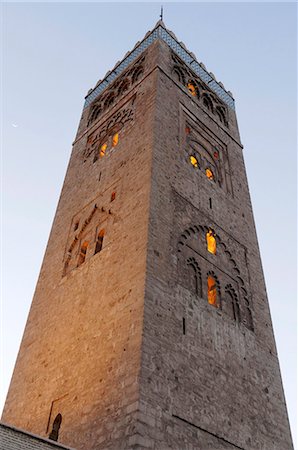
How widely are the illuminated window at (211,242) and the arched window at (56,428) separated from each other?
16.8 feet

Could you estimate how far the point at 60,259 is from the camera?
12.7 meters

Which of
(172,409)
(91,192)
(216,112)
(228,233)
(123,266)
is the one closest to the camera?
(172,409)

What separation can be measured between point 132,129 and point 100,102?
15.8 ft

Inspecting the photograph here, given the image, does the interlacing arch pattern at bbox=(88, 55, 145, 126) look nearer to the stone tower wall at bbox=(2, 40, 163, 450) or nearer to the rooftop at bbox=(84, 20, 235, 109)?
the rooftop at bbox=(84, 20, 235, 109)

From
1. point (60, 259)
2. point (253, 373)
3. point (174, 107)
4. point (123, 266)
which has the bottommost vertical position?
point (253, 373)

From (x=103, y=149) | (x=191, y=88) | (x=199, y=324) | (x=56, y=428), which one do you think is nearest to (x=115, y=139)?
(x=103, y=149)


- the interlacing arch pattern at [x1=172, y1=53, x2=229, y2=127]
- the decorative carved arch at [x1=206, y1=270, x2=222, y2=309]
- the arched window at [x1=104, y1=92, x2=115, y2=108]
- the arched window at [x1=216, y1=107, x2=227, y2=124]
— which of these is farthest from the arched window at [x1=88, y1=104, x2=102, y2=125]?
the decorative carved arch at [x1=206, y1=270, x2=222, y2=309]

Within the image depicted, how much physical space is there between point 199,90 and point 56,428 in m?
12.5

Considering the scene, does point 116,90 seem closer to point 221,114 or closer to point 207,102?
point 207,102

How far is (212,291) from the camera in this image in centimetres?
1087

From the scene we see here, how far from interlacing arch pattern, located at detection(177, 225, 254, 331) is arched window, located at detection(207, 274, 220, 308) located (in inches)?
2.6

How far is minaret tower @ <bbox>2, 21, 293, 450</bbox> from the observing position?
820cm

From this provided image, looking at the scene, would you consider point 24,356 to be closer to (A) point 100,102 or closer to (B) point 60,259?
(B) point 60,259

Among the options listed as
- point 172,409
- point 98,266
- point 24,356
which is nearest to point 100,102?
point 98,266
